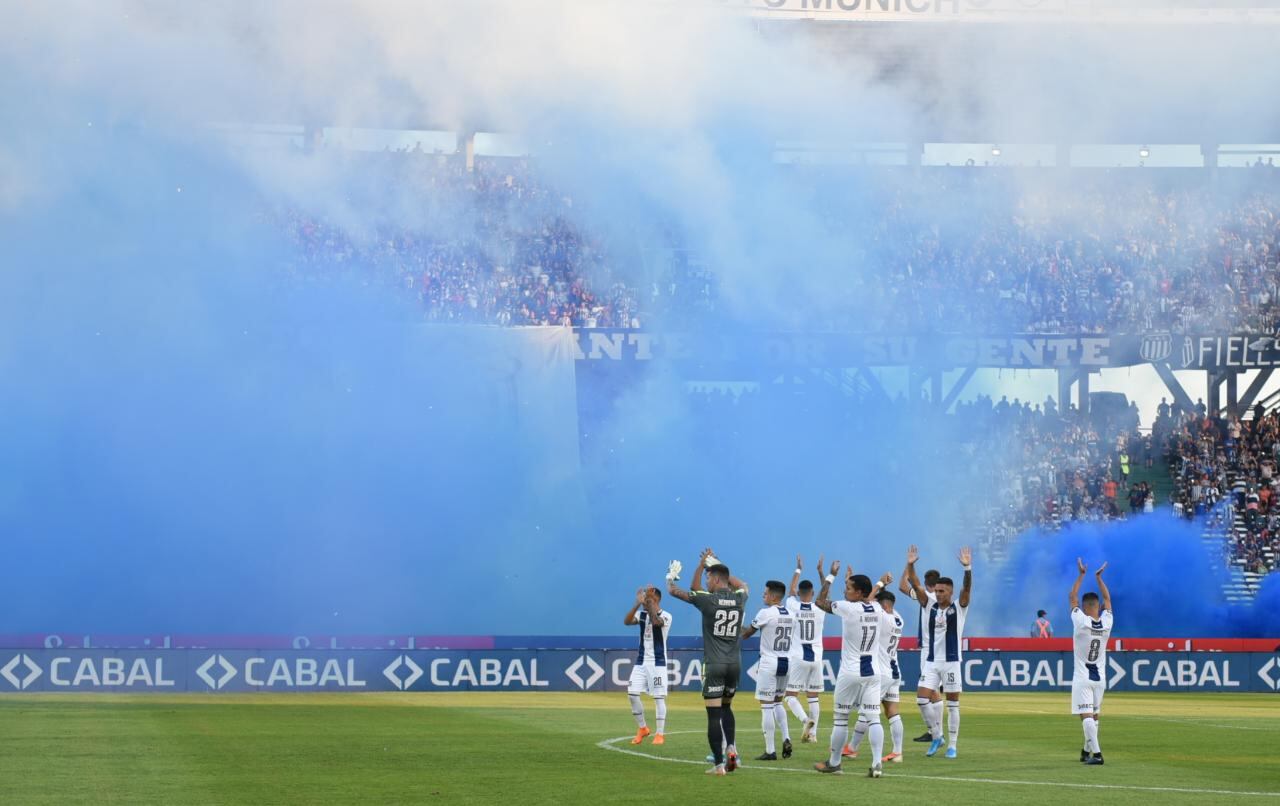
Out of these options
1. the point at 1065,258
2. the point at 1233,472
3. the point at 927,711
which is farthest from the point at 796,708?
the point at 1065,258

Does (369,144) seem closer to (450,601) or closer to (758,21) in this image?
(758,21)

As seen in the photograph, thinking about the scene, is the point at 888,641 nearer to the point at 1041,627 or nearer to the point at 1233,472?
the point at 1041,627

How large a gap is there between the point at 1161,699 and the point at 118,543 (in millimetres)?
24433

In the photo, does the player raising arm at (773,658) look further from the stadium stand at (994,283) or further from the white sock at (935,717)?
the stadium stand at (994,283)

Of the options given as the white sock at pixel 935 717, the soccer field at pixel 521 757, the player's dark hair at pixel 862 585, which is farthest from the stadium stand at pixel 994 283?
the player's dark hair at pixel 862 585

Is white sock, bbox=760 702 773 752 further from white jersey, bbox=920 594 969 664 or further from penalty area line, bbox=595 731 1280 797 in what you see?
white jersey, bbox=920 594 969 664

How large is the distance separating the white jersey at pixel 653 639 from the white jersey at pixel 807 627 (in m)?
2.18

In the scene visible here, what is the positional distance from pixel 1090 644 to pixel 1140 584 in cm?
2496

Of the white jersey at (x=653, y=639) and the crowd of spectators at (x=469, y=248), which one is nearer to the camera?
the white jersey at (x=653, y=639)

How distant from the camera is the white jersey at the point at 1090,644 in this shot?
19.2 m

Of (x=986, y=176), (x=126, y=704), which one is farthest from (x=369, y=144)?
(x=126, y=704)

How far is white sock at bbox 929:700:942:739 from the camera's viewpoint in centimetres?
2056

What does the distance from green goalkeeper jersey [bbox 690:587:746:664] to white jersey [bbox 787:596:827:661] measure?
3.62 m

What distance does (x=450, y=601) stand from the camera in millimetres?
40344
